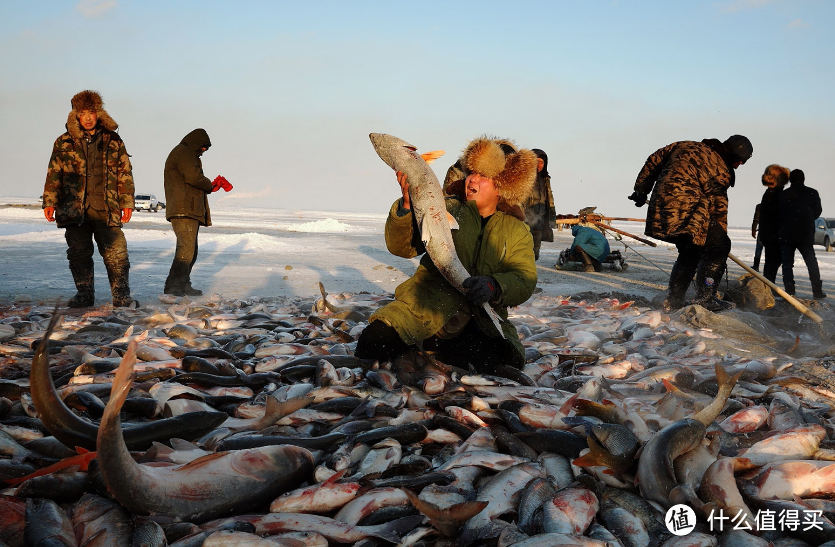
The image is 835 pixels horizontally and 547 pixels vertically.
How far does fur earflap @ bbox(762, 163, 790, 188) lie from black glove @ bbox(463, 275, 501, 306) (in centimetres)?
809

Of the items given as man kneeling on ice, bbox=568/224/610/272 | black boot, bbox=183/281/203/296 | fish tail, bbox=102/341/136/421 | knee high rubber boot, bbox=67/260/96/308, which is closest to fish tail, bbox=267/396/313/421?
fish tail, bbox=102/341/136/421

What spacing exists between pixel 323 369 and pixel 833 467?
2.82 metres

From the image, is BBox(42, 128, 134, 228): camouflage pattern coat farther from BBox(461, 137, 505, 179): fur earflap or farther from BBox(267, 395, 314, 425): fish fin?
BBox(267, 395, 314, 425): fish fin

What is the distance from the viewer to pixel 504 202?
4.27 metres

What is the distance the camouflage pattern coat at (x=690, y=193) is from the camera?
286 inches

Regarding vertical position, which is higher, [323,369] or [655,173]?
[655,173]

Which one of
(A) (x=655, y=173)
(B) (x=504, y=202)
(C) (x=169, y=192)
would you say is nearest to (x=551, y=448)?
(B) (x=504, y=202)

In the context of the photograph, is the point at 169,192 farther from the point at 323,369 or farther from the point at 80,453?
the point at 80,453

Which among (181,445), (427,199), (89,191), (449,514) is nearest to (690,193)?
(427,199)

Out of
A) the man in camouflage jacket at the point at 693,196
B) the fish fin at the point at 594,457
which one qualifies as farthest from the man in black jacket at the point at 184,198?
the fish fin at the point at 594,457

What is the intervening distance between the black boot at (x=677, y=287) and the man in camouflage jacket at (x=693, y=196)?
0.01 meters

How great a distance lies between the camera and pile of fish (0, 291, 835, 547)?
2.17m

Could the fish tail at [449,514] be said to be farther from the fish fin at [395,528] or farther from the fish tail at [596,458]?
the fish tail at [596,458]

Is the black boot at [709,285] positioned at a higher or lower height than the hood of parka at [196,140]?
lower
